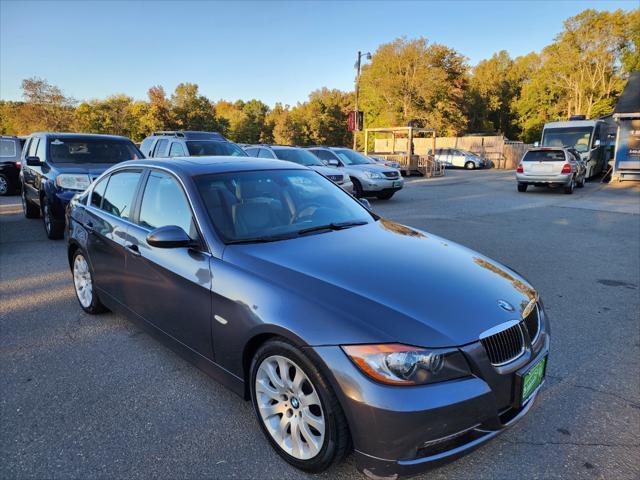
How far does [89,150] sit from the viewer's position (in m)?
8.79

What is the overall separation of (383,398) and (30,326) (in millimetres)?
3865

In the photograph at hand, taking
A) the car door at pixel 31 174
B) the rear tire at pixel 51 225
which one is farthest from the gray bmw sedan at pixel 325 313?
the car door at pixel 31 174

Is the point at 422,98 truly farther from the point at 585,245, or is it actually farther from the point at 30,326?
the point at 30,326

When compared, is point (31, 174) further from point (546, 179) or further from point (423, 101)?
point (423, 101)

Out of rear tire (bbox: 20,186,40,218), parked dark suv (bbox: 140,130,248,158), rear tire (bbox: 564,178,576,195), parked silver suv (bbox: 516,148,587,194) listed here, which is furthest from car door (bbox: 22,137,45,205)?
rear tire (bbox: 564,178,576,195)

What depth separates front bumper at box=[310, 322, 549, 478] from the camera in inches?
78.2

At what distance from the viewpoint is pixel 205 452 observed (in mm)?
2568

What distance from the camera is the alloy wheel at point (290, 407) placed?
228 centimetres

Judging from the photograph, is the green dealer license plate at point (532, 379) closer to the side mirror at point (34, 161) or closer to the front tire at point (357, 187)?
the side mirror at point (34, 161)

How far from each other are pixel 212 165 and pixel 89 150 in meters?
6.48

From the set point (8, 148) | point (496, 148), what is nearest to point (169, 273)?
point (8, 148)

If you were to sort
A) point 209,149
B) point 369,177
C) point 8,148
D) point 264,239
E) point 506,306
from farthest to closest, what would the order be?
point 8,148 → point 369,177 → point 209,149 → point 264,239 → point 506,306

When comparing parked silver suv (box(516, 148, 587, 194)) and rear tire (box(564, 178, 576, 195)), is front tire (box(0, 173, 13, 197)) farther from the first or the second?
rear tire (box(564, 178, 576, 195))

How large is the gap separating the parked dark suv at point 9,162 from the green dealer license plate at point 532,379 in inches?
664
